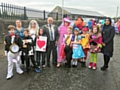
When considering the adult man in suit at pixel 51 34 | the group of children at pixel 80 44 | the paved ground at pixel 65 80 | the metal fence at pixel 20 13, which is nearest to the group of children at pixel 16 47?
the paved ground at pixel 65 80

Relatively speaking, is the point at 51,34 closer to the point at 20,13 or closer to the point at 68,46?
the point at 68,46

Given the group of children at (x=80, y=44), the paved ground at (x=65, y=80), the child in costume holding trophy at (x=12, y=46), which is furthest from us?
the group of children at (x=80, y=44)

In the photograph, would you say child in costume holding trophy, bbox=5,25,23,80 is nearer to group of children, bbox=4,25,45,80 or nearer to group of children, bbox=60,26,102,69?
group of children, bbox=4,25,45,80

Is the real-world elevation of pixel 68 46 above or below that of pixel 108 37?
below

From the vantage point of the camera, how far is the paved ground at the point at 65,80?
356cm

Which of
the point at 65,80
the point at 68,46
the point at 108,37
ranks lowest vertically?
the point at 65,80

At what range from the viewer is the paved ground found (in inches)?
140

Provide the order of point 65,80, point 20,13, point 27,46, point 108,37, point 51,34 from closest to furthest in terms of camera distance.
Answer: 1. point 65,80
2. point 27,46
3. point 108,37
4. point 51,34
5. point 20,13

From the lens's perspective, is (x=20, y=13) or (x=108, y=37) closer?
(x=108, y=37)

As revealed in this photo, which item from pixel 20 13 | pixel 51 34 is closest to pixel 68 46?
pixel 51 34

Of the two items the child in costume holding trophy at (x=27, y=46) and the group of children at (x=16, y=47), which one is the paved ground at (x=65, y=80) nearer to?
the group of children at (x=16, y=47)

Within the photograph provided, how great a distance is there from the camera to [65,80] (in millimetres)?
3943

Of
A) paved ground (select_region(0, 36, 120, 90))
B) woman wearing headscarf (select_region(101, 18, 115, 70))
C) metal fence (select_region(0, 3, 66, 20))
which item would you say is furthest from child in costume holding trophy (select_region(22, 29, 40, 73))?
metal fence (select_region(0, 3, 66, 20))

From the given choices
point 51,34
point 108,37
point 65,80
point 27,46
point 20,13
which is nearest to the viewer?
point 65,80
